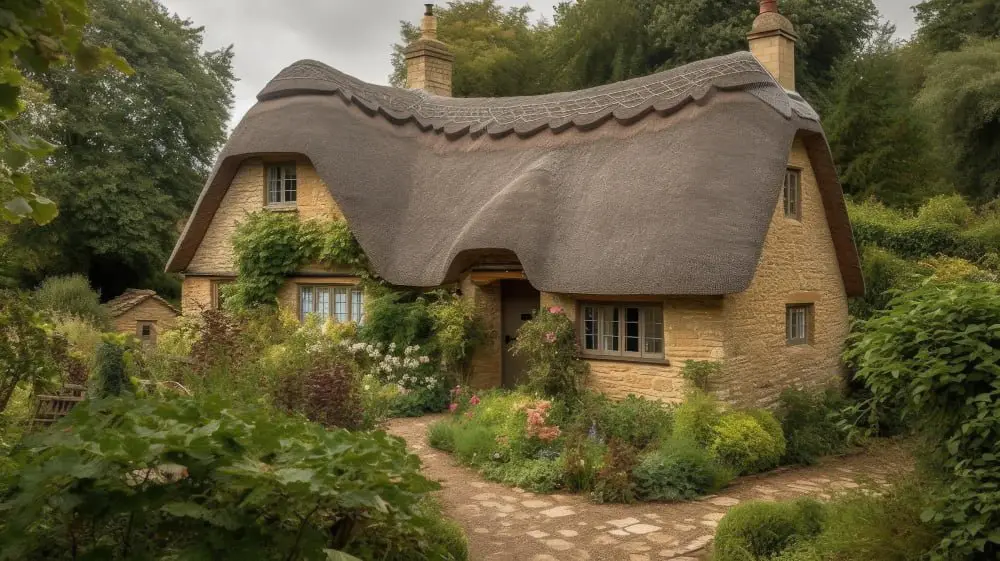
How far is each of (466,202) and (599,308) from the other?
326cm

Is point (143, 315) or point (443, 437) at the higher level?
point (143, 315)

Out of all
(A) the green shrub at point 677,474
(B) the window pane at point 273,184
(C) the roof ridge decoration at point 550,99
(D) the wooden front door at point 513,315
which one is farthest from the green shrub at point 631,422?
(B) the window pane at point 273,184

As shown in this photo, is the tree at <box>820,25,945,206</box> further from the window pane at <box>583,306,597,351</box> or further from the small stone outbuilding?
the small stone outbuilding

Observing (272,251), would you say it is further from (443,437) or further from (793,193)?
(793,193)

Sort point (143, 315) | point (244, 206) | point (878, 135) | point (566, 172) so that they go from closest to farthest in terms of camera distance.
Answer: point (566, 172) → point (244, 206) → point (143, 315) → point (878, 135)

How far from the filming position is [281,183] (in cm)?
1428

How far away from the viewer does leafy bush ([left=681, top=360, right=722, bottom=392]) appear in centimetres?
919

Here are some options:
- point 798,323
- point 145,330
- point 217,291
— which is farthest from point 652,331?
point 145,330

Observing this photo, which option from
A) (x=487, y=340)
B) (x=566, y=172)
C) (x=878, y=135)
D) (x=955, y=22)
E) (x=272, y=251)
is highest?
(x=955, y=22)

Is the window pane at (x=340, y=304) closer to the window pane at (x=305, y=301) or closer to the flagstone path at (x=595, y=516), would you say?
the window pane at (x=305, y=301)

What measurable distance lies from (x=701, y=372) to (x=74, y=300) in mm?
15404

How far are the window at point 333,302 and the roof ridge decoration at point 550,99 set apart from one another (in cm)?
352

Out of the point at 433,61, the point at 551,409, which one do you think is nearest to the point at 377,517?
the point at 551,409

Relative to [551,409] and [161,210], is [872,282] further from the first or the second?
[161,210]
